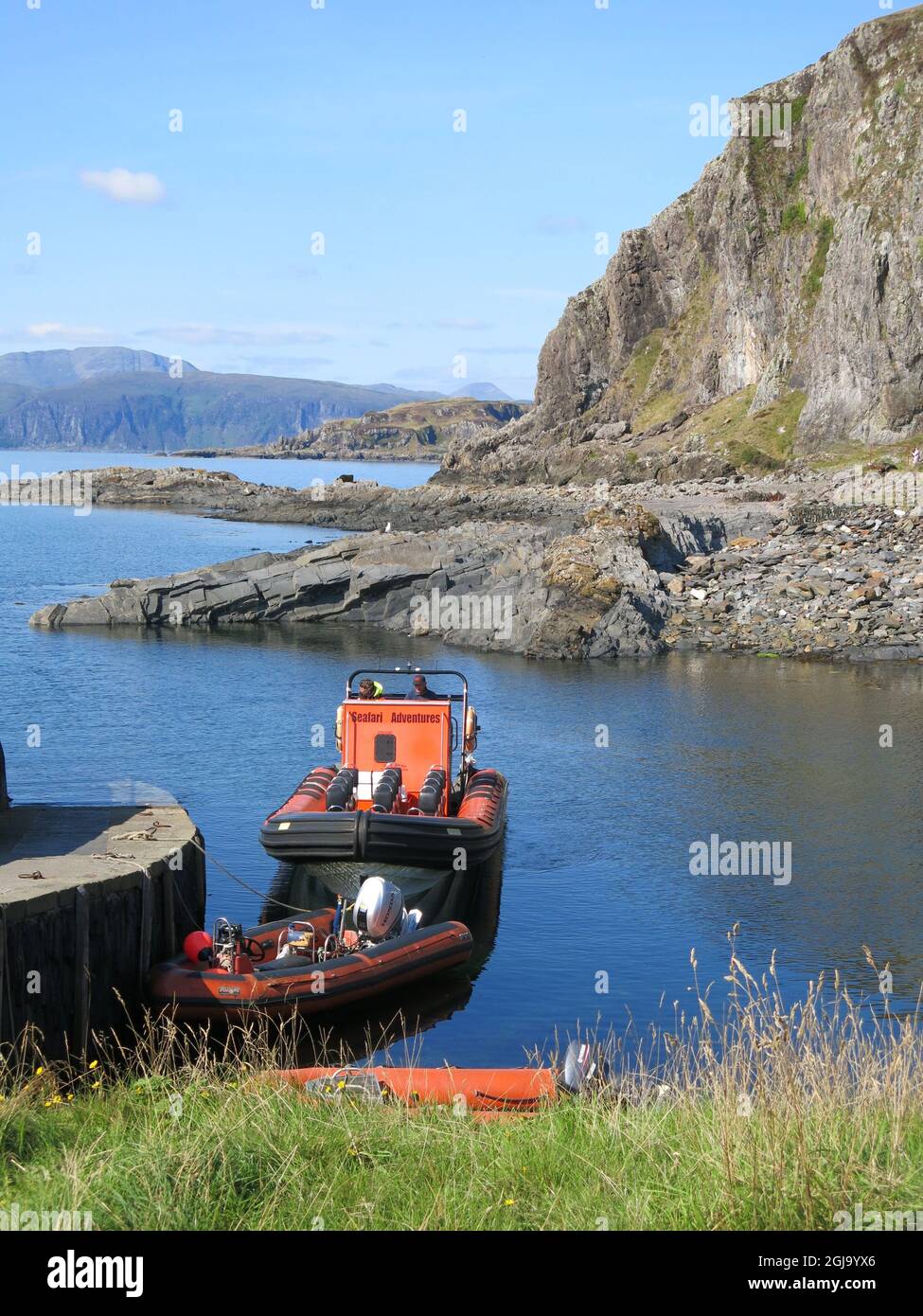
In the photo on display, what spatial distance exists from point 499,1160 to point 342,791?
10.6m

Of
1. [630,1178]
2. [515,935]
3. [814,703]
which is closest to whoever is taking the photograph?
[630,1178]

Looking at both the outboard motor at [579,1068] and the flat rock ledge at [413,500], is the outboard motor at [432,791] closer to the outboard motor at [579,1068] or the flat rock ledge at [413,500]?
the outboard motor at [579,1068]

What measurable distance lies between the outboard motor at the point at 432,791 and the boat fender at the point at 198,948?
4388mm

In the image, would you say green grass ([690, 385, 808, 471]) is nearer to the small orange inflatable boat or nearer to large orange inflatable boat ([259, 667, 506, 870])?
large orange inflatable boat ([259, 667, 506, 870])

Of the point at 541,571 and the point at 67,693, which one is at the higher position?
the point at 541,571

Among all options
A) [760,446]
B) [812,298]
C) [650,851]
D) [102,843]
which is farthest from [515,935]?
[812,298]

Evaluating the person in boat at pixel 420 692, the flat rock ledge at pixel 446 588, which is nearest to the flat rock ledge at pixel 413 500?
the flat rock ledge at pixel 446 588

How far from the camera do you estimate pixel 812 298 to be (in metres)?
79.6

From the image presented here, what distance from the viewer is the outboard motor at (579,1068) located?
9195 mm

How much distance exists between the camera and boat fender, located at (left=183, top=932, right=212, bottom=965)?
1276 centimetres

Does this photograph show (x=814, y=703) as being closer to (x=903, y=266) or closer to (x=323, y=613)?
(x=323, y=613)

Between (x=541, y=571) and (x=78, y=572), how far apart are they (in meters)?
27.4

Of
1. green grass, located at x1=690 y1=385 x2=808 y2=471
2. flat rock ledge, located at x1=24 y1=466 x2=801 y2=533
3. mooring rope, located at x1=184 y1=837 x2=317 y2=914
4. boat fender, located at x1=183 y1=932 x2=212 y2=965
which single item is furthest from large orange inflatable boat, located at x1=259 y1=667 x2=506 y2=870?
green grass, located at x1=690 y1=385 x2=808 y2=471

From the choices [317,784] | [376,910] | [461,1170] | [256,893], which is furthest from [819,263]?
[461,1170]
